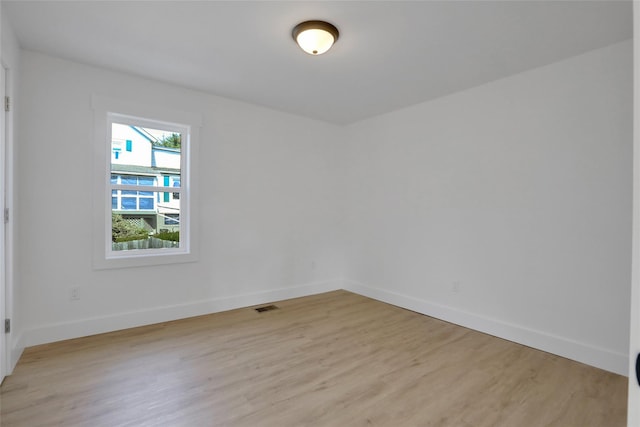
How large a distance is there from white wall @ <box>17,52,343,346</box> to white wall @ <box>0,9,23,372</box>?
0.79ft

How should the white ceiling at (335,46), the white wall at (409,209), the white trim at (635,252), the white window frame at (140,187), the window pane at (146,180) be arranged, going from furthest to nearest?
the window pane at (146,180) < the white window frame at (140,187) < the white wall at (409,209) < the white ceiling at (335,46) < the white trim at (635,252)

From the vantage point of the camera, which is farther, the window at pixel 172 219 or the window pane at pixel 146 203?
the window at pixel 172 219

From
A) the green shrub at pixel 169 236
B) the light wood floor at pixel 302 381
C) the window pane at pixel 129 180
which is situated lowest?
the light wood floor at pixel 302 381

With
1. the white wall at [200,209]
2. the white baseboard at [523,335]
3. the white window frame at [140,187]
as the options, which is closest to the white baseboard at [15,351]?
the white wall at [200,209]

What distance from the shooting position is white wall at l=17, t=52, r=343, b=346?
287 centimetres

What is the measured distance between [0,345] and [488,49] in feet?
13.7

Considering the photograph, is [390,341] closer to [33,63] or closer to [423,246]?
[423,246]

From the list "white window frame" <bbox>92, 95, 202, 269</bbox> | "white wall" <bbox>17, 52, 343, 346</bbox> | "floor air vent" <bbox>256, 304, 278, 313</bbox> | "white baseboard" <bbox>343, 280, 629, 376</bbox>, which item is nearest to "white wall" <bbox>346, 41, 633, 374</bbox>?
"white baseboard" <bbox>343, 280, 629, 376</bbox>

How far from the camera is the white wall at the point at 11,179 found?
2.31 metres

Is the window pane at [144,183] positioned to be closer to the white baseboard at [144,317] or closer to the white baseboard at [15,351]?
the white baseboard at [144,317]

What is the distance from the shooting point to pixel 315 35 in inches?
93.6

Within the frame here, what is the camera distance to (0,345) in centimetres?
219

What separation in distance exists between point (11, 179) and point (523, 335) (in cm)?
444

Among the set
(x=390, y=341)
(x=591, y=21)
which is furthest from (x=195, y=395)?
(x=591, y=21)
